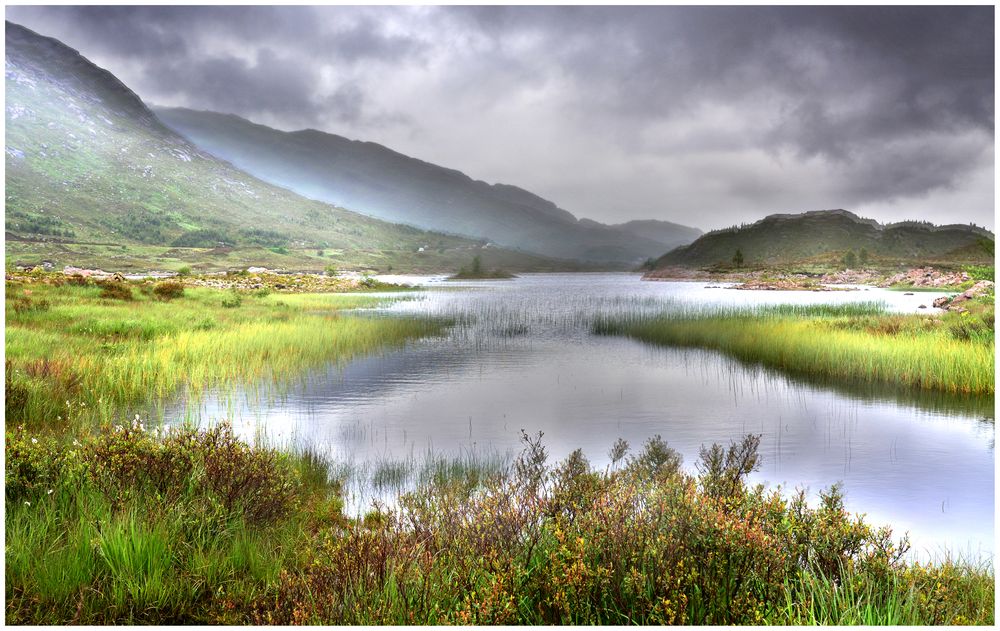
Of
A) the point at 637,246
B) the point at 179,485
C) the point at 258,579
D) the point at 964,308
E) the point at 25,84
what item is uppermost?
the point at 25,84

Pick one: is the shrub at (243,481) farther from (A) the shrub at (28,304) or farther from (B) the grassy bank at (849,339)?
(B) the grassy bank at (849,339)

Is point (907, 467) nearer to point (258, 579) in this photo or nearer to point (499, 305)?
point (258, 579)

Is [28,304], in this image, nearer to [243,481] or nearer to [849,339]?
[243,481]

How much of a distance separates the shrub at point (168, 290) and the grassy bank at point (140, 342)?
4cm

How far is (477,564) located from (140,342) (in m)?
11.8

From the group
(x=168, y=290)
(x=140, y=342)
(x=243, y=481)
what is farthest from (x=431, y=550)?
(x=168, y=290)

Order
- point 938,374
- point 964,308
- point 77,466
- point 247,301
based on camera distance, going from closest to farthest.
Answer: point 77,466, point 938,374, point 964,308, point 247,301

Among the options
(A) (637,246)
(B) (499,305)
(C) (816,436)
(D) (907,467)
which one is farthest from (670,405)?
(B) (499,305)

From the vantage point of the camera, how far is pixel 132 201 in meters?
23.4

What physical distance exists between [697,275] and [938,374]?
5.38 metres

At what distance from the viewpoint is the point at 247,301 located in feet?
75.2

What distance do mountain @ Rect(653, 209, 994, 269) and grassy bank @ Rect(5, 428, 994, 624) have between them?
878 cm

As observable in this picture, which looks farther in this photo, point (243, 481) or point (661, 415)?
point (661, 415)

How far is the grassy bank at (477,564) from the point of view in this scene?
364cm
